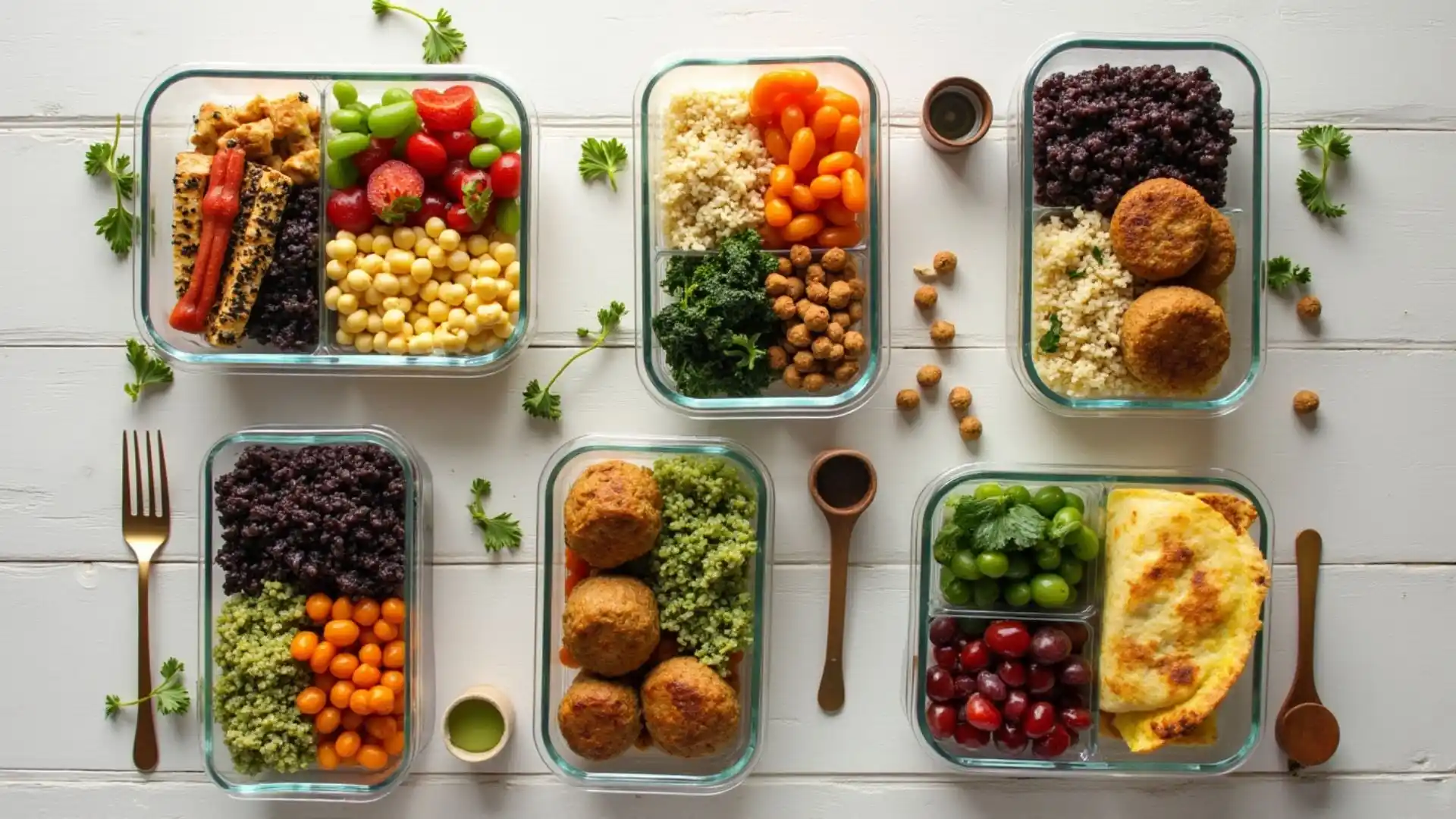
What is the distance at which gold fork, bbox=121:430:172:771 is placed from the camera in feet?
8.38

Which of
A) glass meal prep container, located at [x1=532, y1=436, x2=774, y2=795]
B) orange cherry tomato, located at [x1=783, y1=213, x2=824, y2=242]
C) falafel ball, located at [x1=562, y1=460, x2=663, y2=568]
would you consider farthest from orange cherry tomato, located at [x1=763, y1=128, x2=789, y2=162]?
falafel ball, located at [x1=562, y1=460, x2=663, y2=568]

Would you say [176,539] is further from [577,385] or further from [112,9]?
[112,9]

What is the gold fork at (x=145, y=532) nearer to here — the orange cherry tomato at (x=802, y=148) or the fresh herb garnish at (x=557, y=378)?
the fresh herb garnish at (x=557, y=378)

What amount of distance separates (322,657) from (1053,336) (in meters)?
1.91

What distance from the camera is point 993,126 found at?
2535mm

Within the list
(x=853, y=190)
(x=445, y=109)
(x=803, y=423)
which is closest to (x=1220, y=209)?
(x=853, y=190)

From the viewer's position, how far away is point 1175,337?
224 cm

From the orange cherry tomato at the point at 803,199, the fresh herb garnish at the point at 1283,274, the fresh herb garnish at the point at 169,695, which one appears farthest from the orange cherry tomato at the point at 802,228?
the fresh herb garnish at the point at 169,695

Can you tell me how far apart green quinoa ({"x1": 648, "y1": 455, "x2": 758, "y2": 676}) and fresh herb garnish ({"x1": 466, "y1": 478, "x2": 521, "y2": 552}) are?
1.42ft

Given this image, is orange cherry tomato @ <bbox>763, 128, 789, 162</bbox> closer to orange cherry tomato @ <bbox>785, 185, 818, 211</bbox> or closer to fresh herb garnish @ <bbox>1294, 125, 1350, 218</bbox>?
orange cherry tomato @ <bbox>785, 185, 818, 211</bbox>

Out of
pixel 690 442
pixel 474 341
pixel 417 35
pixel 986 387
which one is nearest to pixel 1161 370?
pixel 986 387

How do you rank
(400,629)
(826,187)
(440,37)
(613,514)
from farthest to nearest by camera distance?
1. (440,37)
2. (400,629)
3. (826,187)
4. (613,514)

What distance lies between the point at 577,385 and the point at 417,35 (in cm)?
101

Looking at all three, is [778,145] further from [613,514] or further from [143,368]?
[143,368]
